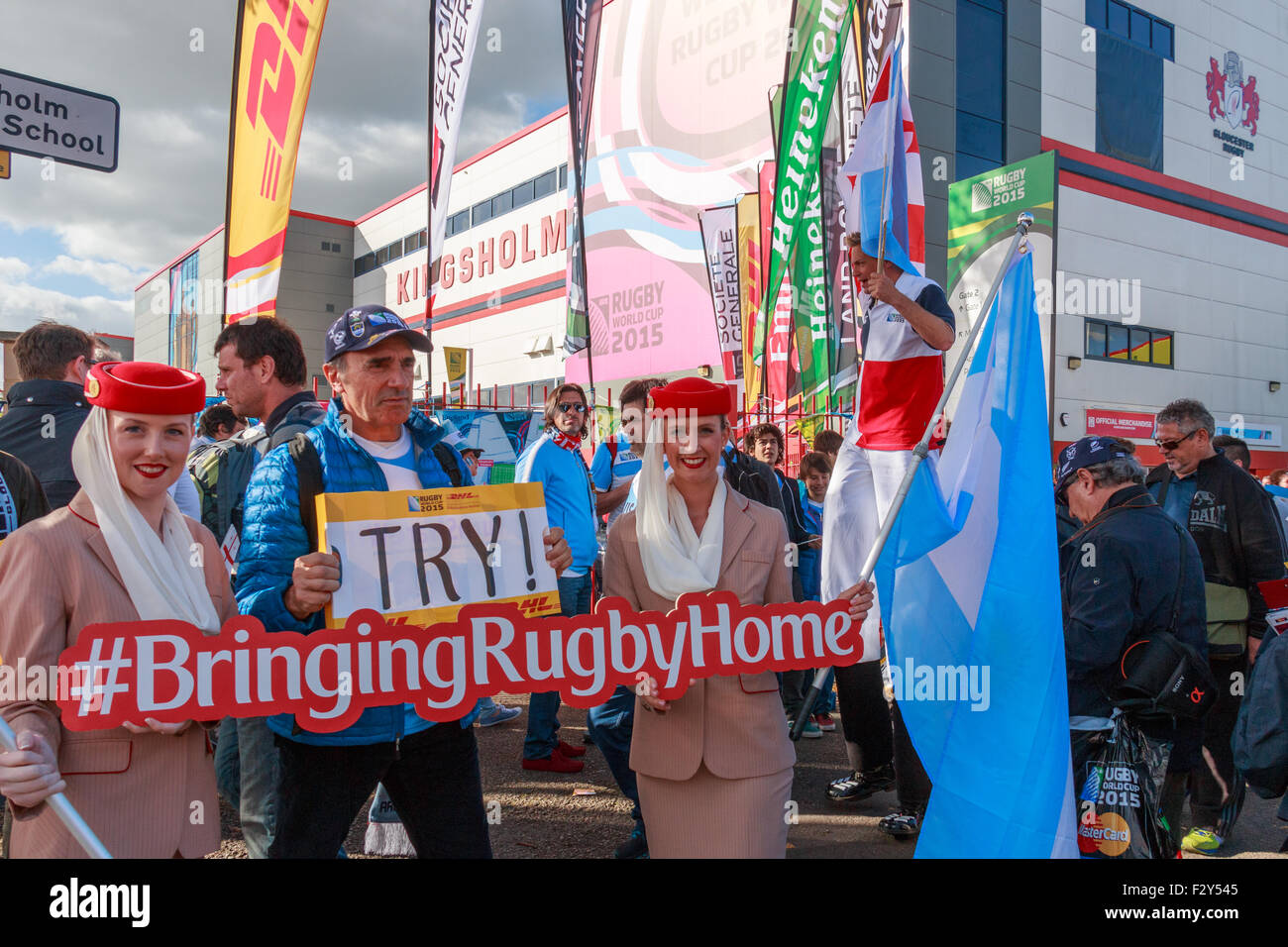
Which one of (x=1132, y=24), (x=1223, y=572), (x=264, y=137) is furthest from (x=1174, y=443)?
(x=1132, y=24)

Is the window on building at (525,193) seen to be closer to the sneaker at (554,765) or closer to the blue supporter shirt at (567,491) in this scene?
the blue supporter shirt at (567,491)

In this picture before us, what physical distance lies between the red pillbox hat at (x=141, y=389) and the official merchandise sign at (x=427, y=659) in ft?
1.72

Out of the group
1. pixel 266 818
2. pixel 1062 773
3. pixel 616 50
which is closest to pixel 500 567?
pixel 266 818

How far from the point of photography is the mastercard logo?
318 centimetres

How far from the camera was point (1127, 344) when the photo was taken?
71.3 feet

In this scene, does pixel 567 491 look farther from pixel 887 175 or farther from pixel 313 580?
pixel 313 580

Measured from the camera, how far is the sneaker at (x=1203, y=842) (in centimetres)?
425

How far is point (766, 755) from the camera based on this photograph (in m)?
2.60

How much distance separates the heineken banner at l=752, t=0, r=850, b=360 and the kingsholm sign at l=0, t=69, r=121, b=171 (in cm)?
590

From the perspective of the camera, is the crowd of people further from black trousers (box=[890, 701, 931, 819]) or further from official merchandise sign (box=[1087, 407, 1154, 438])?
official merchandise sign (box=[1087, 407, 1154, 438])

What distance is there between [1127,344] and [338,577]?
24.0m

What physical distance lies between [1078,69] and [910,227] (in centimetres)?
2207

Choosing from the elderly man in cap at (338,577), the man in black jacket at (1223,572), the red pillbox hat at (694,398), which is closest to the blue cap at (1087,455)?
the man in black jacket at (1223,572)

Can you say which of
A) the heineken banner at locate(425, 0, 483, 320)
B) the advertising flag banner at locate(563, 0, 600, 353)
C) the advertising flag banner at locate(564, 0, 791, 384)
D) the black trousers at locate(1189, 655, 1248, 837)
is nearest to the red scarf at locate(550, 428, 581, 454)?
the heineken banner at locate(425, 0, 483, 320)
